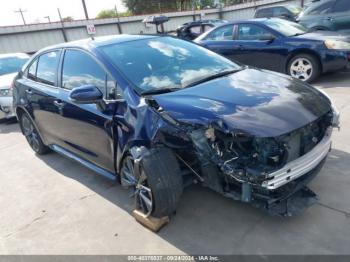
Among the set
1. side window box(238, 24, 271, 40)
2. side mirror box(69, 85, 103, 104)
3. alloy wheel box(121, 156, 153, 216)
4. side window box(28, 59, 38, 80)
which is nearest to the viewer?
alloy wheel box(121, 156, 153, 216)

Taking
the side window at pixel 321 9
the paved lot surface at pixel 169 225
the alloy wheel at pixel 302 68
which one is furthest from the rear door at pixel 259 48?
the paved lot surface at pixel 169 225

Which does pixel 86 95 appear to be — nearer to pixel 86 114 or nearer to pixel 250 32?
pixel 86 114

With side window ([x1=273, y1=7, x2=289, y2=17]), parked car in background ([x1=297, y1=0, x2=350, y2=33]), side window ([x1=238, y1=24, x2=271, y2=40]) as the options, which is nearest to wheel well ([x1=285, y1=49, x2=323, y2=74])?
side window ([x1=238, y1=24, x2=271, y2=40])

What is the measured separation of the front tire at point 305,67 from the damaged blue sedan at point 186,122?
356 centimetres

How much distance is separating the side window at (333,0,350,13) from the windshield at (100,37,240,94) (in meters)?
6.28

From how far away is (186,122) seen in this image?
8.30 feet

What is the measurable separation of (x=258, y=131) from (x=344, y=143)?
2.25m

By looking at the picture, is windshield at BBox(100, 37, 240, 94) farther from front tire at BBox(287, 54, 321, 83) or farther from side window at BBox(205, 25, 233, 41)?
side window at BBox(205, 25, 233, 41)

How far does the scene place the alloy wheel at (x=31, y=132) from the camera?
493 centimetres

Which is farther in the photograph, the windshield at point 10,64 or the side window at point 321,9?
the side window at point 321,9

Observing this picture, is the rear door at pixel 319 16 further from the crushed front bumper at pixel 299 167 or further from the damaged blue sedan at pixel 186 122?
the crushed front bumper at pixel 299 167

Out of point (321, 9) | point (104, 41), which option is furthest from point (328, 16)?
point (104, 41)

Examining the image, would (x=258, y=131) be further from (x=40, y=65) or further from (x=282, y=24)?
(x=282, y=24)

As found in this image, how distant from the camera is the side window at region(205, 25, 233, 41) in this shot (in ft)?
25.2
